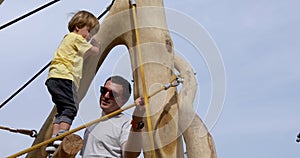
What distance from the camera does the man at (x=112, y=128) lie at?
10.9ft

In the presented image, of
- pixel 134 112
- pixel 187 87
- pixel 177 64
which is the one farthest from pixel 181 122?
pixel 134 112

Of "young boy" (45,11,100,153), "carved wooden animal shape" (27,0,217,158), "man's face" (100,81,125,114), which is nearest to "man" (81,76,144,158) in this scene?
"man's face" (100,81,125,114)

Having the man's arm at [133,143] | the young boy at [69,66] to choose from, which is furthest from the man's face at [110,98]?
the young boy at [69,66]

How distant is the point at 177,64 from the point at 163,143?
250cm

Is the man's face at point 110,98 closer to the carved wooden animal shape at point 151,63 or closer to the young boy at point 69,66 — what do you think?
the young boy at point 69,66

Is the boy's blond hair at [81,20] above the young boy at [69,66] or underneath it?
above

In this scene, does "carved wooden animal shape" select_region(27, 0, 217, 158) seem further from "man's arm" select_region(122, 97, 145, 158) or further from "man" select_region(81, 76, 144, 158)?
"man's arm" select_region(122, 97, 145, 158)

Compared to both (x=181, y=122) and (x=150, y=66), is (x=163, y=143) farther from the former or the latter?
(x=181, y=122)

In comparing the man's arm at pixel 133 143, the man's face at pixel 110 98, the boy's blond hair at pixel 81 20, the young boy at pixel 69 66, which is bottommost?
the man's arm at pixel 133 143

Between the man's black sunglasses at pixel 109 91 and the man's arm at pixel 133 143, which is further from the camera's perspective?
the man's black sunglasses at pixel 109 91

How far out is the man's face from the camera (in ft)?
11.4

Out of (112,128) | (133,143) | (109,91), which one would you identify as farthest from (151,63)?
(133,143)

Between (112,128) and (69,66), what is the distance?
759 millimetres

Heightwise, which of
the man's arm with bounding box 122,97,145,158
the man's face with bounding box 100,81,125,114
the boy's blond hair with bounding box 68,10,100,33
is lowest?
the man's arm with bounding box 122,97,145,158
